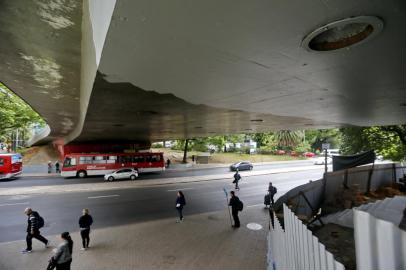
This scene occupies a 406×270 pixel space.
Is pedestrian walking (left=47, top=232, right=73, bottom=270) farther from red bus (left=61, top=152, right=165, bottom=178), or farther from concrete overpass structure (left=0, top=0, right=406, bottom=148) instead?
red bus (left=61, top=152, right=165, bottom=178)

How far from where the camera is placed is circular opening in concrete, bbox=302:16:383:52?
282 cm

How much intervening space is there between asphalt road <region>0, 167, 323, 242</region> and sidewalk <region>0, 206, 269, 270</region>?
5.35 feet

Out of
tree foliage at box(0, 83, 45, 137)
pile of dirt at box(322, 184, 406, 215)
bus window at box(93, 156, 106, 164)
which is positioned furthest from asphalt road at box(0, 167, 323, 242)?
bus window at box(93, 156, 106, 164)

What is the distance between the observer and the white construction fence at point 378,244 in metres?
1.57

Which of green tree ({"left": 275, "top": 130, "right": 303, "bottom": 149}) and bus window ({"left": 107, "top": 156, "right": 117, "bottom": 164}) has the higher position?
green tree ({"left": 275, "top": 130, "right": 303, "bottom": 149})

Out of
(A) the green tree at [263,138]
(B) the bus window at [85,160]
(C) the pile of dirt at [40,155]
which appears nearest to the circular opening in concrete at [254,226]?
(B) the bus window at [85,160]

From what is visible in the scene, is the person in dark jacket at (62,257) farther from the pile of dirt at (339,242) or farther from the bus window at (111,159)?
the bus window at (111,159)

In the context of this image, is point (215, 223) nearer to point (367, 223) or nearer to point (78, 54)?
point (78, 54)

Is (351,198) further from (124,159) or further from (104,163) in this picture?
(104,163)

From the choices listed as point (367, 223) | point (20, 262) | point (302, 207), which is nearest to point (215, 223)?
point (302, 207)

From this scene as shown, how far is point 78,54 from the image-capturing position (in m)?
5.17

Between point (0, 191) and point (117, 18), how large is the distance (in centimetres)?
2504

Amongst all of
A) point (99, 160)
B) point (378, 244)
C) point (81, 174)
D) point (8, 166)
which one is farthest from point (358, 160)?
point (8, 166)

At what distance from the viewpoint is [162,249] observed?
9672 mm
